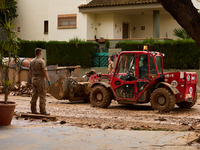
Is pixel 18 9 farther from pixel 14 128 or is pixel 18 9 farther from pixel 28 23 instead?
pixel 14 128

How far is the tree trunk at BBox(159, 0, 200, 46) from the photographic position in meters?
7.51

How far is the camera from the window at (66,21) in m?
30.6

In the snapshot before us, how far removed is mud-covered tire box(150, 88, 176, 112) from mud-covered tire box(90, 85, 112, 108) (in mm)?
1889

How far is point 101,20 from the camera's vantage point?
100 ft

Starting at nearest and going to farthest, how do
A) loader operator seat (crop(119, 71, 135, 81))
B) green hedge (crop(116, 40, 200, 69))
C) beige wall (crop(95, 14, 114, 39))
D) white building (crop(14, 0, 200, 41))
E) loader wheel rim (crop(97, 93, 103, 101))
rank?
loader operator seat (crop(119, 71, 135, 81)), loader wheel rim (crop(97, 93, 103, 101)), green hedge (crop(116, 40, 200, 69)), white building (crop(14, 0, 200, 41)), beige wall (crop(95, 14, 114, 39))

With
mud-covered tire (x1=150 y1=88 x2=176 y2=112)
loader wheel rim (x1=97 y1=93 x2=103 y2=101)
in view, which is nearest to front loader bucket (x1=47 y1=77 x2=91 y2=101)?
loader wheel rim (x1=97 y1=93 x2=103 y2=101)

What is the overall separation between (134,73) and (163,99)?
1.46m

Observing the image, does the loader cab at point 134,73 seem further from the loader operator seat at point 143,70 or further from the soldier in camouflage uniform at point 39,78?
the soldier in camouflage uniform at point 39,78

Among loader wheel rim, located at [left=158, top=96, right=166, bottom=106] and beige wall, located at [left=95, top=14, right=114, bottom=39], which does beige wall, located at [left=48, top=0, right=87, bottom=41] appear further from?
loader wheel rim, located at [left=158, top=96, right=166, bottom=106]

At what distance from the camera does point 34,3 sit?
33.2m

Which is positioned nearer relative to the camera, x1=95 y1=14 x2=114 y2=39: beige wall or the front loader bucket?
the front loader bucket

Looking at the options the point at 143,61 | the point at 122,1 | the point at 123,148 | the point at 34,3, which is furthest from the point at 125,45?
the point at 123,148

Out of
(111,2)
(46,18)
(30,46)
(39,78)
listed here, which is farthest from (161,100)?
(46,18)

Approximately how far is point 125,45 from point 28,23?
13328 millimetres
